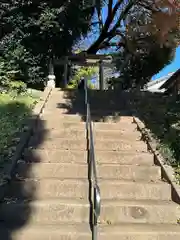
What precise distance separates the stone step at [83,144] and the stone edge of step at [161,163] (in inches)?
6.1

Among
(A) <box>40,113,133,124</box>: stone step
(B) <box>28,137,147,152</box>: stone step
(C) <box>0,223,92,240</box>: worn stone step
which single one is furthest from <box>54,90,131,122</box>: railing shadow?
(C) <box>0,223,92,240</box>: worn stone step

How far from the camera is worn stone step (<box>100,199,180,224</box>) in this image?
17.0 feet

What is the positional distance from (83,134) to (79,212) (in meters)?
2.60

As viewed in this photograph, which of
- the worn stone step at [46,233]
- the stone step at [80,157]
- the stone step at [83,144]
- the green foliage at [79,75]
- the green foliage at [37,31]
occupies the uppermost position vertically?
the green foliage at [37,31]

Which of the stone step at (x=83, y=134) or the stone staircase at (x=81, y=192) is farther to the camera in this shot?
the stone step at (x=83, y=134)

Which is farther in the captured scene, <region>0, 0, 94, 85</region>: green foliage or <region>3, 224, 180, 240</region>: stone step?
<region>0, 0, 94, 85</region>: green foliage

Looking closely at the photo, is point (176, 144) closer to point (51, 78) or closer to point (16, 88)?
point (16, 88)

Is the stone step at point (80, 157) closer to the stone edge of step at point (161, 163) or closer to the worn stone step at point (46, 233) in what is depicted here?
the stone edge of step at point (161, 163)

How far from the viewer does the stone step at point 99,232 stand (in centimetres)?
467

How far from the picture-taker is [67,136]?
24.8 ft

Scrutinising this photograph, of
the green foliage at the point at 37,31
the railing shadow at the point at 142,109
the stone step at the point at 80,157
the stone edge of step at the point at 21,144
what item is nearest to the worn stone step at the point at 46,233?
the stone edge of step at the point at 21,144

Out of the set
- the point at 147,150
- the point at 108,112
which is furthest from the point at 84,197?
the point at 108,112

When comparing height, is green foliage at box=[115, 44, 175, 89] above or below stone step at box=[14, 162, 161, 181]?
above

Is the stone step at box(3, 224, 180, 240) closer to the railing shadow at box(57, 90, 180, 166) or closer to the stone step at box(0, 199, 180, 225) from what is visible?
the stone step at box(0, 199, 180, 225)
